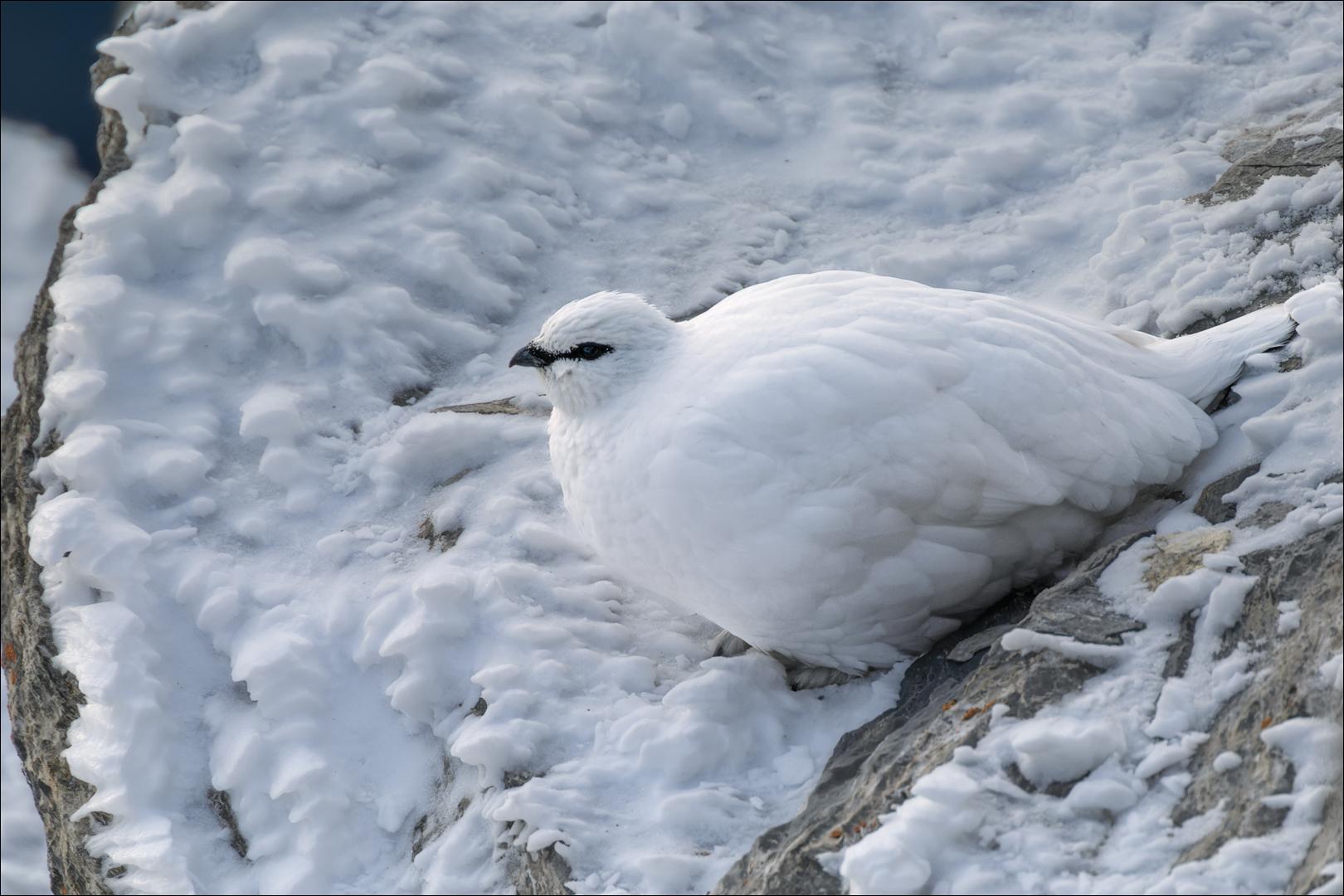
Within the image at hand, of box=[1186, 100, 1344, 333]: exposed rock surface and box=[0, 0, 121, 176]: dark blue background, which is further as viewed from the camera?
box=[0, 0, 121, 176]: dark blue background

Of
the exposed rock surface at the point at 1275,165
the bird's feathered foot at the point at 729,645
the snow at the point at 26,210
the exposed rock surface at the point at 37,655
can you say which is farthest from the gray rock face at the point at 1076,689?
the snow at the point at 26,210

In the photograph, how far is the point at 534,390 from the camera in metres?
3.95

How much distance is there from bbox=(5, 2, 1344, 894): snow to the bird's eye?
2.05ft

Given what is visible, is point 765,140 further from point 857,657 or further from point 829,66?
point 857,657

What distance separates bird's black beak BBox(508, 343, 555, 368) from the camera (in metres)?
3.01

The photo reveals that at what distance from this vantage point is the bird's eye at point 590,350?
9.68 ft

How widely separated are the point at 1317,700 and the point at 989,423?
0.99m

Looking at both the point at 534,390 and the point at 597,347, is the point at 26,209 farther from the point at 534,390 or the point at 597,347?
the point at 597,347

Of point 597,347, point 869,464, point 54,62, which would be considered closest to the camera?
point 869,464

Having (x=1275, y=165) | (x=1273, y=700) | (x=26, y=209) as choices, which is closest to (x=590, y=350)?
(x=1273, y=700)

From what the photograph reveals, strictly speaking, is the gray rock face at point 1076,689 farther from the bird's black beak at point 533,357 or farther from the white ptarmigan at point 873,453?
the bird's black beak at point 533,357

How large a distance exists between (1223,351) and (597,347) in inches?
63.2

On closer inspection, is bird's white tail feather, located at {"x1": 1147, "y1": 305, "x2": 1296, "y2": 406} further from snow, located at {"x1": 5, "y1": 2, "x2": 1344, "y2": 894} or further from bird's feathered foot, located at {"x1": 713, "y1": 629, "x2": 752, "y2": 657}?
bird's feathered foot, located at {"x1": 713, "y1": 629, "x2": 752, "y2": 657}

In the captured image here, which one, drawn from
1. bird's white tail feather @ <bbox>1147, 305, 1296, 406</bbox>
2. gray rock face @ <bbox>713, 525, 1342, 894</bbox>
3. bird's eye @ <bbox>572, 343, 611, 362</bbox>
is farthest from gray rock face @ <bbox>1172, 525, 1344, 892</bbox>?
bird's eye @ <bbox>572, 343, 611, 362</bbox>
